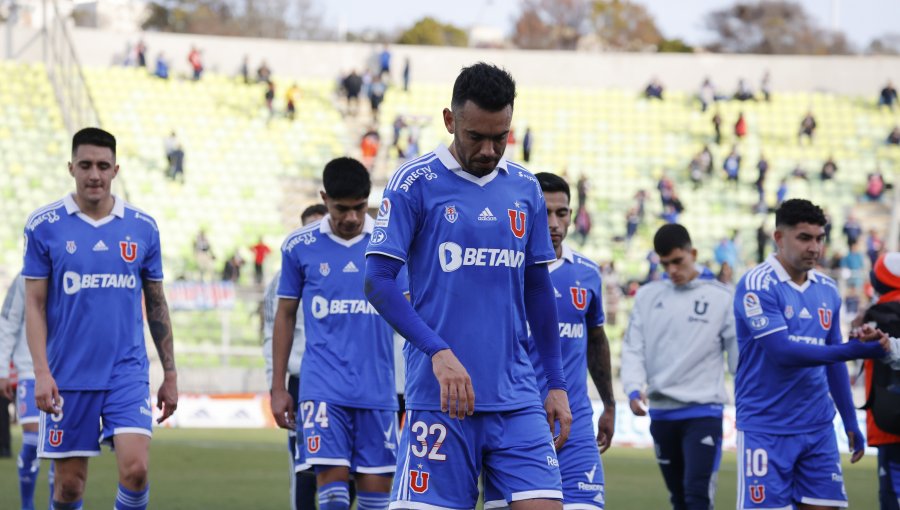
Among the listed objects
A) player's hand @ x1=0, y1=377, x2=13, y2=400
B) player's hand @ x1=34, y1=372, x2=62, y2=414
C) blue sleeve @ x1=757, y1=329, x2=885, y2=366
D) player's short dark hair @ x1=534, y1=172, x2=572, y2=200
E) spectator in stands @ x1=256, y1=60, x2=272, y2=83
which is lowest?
player's hand @ x1=0, y1=377, x2=13, y2=400

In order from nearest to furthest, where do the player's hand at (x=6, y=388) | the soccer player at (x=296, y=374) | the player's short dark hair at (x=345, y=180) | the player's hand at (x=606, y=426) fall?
the player's hand at (x=606, y=426) < the player's short dark hair at (x=345, y=180) < the soccer player at (x=296, y=374) < the player's hand at (x=6, y=388)

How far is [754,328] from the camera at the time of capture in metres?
7.83

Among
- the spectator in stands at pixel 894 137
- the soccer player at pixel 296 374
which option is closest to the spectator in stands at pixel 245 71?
the spectator in stands at pixel 894 137

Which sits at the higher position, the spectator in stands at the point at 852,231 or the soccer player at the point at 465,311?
the spectator in stands at the point at 852,231

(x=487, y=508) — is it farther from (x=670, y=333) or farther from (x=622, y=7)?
(x=622, y=7)

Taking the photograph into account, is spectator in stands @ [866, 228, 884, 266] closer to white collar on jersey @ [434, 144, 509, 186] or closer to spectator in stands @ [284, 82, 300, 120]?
spectator in stands @ [284, 82, 300, 120]

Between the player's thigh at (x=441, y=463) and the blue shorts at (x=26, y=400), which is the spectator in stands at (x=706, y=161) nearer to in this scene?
the blue shorts at (x=26, y=400)

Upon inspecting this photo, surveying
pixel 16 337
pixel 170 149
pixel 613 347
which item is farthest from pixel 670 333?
pixel 170 149

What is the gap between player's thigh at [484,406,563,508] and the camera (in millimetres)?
5156

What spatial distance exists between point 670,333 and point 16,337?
531 cm

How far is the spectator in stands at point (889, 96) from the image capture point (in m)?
42.8

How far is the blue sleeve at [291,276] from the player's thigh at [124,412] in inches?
40.9

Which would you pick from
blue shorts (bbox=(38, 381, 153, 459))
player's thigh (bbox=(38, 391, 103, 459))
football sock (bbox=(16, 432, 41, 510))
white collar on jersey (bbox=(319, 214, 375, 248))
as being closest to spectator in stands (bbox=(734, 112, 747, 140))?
football sock (bbox=(16, 432, 41, 510))

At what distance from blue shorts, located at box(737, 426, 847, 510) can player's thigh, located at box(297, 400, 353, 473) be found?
7.46 feet
